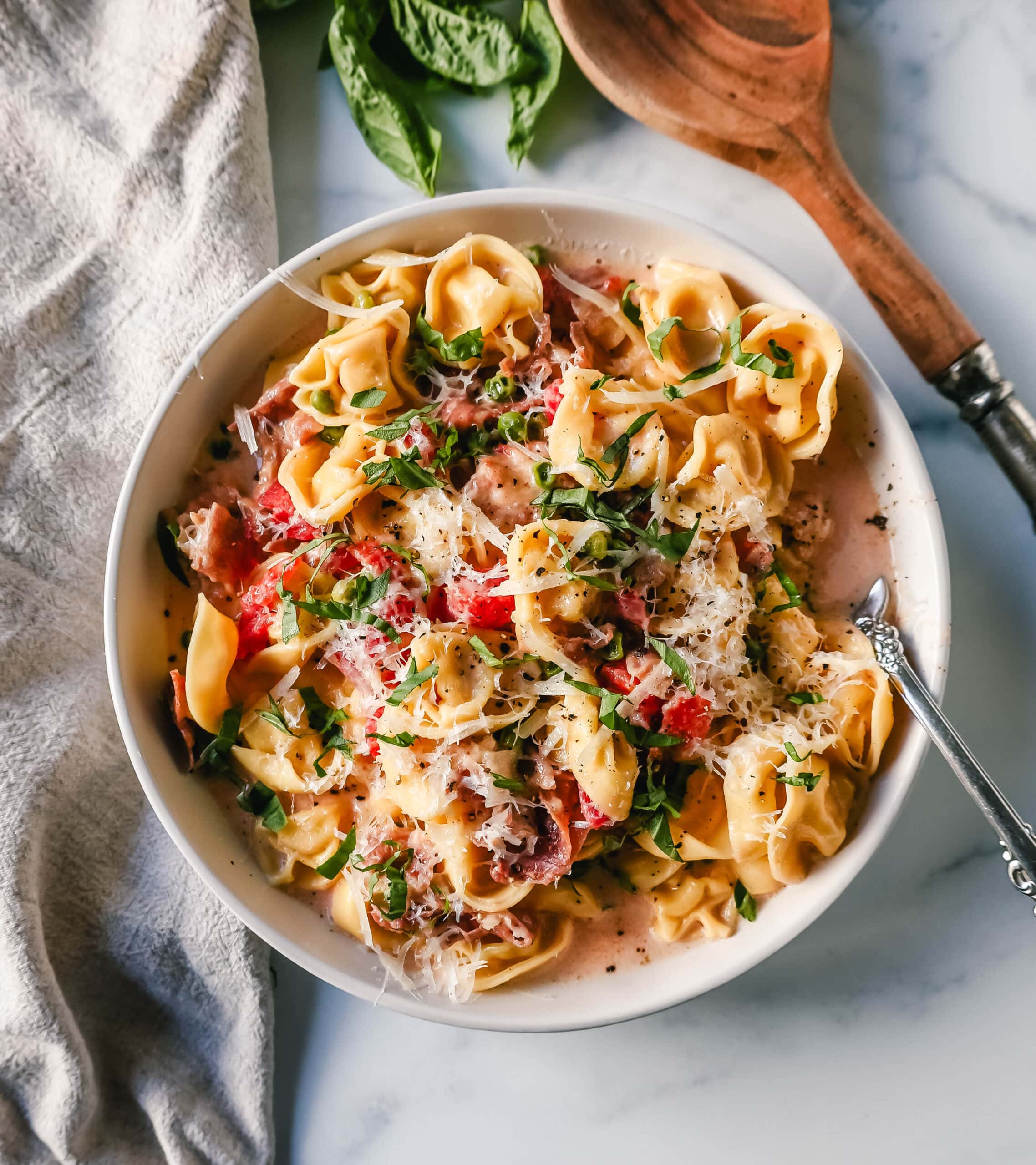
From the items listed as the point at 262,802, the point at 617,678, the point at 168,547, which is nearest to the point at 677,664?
the point at 617,678

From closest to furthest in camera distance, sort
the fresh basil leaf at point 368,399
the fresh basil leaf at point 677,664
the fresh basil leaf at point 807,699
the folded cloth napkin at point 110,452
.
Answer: the fresh basil leaf at point 677,664
the fresh basil leaf at point 807,699
the fresh basil leaf at point 368,399
the folded cloth napkin at point 110,452

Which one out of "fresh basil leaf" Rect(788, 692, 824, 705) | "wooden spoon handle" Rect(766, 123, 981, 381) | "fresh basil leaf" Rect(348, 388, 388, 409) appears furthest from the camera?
"wooden spoon handle" Rect(766, 123, 981, 381)

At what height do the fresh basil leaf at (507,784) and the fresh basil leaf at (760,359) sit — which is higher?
the fresh basil leaf at (760,359)

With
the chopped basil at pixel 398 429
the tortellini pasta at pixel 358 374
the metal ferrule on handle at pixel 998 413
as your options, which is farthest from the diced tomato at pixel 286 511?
the metal ferrule on handle at pixel 998 413

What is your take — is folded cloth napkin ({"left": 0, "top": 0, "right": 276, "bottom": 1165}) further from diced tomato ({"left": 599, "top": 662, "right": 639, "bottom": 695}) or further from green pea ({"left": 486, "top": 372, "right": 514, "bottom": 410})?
diced tomato ({"left": 599, "top": 662, "right": 639, "bottom": 695})

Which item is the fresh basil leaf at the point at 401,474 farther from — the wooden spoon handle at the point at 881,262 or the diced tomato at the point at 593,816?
the wooden spoon handle at the point at 881,262

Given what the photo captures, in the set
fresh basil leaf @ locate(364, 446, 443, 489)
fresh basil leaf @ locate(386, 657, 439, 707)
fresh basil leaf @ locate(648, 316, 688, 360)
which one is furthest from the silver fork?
fresh basil leaf @ locate(364, 446, 443, 489)
